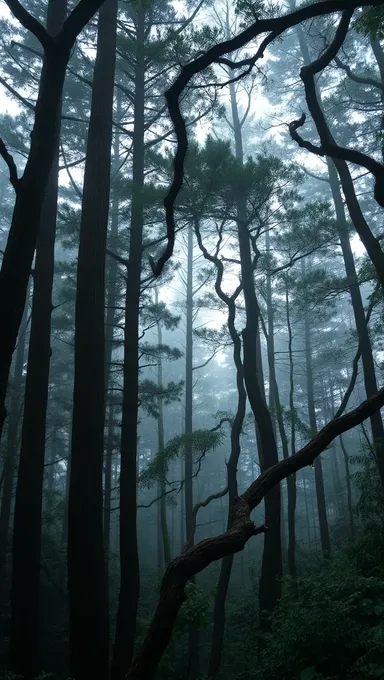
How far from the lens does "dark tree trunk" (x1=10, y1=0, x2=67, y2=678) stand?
651cm

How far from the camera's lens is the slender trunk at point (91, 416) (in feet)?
17.5

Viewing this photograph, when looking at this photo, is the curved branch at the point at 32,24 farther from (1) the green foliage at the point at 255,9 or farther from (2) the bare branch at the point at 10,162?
(1) the green foliage at the point at 255,9

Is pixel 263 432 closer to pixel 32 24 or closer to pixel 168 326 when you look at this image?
pixel 32 24

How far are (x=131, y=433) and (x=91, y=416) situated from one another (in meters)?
2.21

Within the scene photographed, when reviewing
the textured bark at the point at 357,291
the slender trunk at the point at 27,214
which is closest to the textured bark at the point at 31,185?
the slender trunk at the point at 27,214

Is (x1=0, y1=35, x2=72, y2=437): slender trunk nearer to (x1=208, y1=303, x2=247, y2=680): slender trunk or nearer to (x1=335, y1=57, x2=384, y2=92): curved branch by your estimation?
(x1=208, y1=303, x2=247, y2=680): slender trunk

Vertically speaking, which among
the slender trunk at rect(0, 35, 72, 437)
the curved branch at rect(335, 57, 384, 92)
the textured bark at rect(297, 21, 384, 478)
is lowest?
the slender trunk at rect(0, 35, 72, 437)

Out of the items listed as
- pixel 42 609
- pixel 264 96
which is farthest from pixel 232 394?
pixel 42 609

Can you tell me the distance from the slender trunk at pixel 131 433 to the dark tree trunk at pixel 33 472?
1.21 meters

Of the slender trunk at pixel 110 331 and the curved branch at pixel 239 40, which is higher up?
the slender trunk at pixel 110 331

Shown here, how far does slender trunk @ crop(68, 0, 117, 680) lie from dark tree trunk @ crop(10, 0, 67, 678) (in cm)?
93

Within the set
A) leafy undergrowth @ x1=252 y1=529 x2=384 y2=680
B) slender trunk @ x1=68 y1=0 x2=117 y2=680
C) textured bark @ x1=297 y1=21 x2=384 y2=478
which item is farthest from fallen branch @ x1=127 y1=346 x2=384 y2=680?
textured bark @ x1=297 y1=21 x2=384 y2=478

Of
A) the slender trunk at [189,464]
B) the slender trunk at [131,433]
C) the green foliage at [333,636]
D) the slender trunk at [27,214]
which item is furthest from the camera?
the slender trunk at [189,464]

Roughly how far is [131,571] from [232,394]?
126ft
